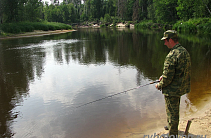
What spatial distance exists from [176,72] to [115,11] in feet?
356

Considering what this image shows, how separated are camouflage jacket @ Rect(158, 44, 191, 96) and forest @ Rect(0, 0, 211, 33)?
112 ft

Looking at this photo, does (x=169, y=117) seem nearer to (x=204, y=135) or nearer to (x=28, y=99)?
(x=204, y=135)

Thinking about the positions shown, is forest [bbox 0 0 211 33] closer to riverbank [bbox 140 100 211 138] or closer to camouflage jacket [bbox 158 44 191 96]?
riverbank [bbox 140 100 211 138]

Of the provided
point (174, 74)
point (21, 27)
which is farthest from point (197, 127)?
point (21, 27)

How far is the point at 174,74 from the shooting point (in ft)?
11.1

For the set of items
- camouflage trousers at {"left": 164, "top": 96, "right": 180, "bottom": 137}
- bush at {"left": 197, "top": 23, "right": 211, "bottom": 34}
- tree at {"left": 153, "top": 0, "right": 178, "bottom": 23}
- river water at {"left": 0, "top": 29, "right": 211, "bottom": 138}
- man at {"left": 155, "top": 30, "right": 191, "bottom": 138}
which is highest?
tree at {"left": 153, "top": 0, "right": 178, "bottom": 23}

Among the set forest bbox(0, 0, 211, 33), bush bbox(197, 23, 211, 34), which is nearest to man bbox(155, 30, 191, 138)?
bush bbox(197, 23, 211, 34)

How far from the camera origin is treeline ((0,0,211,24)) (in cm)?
4366

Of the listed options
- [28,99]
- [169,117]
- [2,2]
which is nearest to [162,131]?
[169,117]

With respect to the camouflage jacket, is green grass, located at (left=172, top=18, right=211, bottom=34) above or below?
above

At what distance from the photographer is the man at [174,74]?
3273 mm

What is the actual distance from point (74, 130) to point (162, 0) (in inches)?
2193

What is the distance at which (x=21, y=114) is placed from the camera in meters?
5.59

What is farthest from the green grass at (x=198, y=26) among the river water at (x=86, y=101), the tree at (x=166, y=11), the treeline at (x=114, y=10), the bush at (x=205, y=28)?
the river water at (x=86, y=101)
